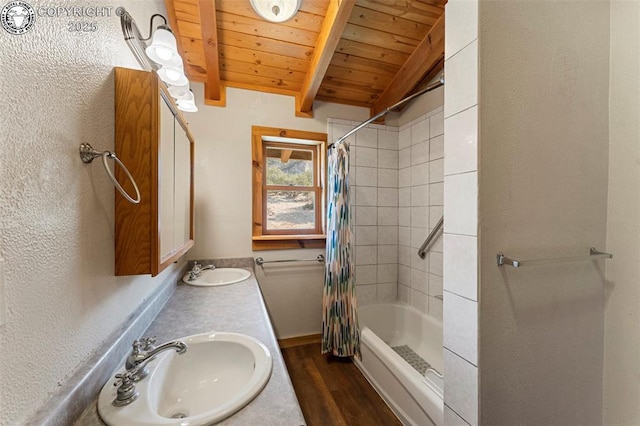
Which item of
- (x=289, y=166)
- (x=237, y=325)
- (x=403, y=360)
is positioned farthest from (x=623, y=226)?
(x=289, y=166)

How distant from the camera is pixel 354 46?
6.28 ft

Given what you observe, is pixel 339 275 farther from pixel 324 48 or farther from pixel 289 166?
pixel 324 48

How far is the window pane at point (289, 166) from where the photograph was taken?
2371 mm

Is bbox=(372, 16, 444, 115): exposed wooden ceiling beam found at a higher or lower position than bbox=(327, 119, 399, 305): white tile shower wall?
→ higher

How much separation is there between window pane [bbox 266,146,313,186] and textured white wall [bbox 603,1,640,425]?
1.97 m

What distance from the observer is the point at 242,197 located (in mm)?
2176

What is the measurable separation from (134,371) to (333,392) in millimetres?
1430

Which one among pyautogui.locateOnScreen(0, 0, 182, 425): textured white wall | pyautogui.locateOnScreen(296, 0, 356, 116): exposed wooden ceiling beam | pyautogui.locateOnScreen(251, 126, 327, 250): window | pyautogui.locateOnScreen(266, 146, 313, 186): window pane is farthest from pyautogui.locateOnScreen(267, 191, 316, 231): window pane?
pyautogui.locateOnScreen(0, 0, 182, 425): textured white wall

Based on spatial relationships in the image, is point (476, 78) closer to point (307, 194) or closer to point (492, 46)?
point (492, 46)

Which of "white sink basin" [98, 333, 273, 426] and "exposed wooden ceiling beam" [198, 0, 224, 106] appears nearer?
"white sink basin" [98, 333, 273, 426]

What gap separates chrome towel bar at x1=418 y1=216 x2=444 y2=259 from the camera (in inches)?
77.7

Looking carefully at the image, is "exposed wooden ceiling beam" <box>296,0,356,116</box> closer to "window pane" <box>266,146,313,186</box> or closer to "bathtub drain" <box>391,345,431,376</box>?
"window pane" <box>266,146,313,186</box>
